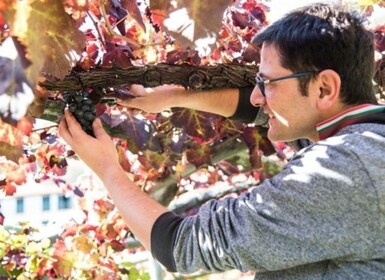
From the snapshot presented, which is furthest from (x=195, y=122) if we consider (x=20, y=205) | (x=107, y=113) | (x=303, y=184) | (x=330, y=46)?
(x=20, y=205)

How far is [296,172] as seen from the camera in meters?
1.27

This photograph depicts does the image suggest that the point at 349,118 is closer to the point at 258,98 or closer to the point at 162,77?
the point at 258,98

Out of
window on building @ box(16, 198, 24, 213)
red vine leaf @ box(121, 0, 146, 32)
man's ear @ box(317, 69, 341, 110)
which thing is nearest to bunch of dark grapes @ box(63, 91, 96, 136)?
red vine leaf @ box(121, 0, 146, 32)

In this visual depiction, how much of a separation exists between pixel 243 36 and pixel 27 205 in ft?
28.2

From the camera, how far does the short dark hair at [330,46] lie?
1.41 m

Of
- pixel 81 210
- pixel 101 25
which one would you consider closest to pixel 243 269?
pixel 101 25

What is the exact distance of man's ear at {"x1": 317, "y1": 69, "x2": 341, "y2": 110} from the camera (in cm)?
140

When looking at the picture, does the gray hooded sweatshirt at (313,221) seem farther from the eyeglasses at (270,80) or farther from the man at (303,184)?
the eyeglasses at (270,80)

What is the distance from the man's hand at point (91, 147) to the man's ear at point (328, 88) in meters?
0.46

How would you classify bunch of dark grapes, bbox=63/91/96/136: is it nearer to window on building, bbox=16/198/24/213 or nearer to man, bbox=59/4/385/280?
man, bbox=59/4/385/280

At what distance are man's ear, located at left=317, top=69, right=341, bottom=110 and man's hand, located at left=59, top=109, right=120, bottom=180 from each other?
457 millimetres

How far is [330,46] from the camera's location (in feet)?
4.58

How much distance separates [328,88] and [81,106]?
1.72 feet

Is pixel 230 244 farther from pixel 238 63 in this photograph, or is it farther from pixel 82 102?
pixel 238 63
